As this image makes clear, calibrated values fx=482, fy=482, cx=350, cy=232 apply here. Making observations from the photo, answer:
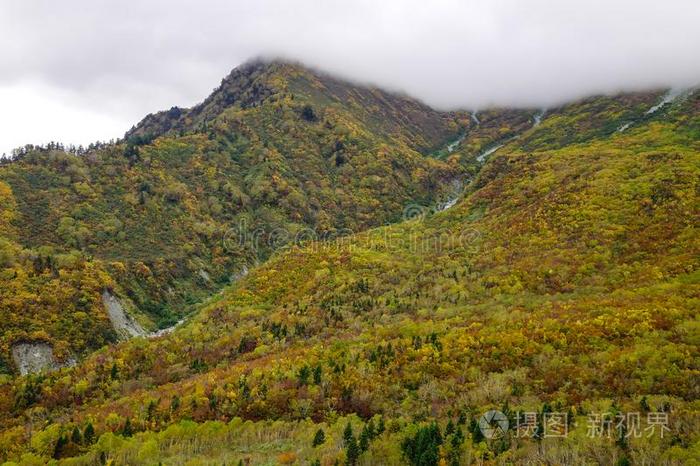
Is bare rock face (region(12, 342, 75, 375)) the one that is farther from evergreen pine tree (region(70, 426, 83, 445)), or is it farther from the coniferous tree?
the coniferous tree

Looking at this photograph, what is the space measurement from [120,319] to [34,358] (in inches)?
477

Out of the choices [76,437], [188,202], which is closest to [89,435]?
[76,437]

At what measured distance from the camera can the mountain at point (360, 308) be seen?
22188 millimetres

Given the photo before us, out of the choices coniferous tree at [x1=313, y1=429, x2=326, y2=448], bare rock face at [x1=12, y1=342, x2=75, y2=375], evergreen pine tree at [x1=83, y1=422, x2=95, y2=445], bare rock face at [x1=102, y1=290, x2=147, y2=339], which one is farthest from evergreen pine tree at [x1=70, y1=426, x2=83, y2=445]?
bare rock face at [x1=102, y1=290, x2=147, y2=339]

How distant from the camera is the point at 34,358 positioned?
46594mm

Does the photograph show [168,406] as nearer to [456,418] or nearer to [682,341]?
[456,418]

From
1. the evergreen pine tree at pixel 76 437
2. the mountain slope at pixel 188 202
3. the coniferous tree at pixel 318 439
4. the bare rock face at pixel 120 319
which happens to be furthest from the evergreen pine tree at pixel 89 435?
the bare rock face at pixel 120 319

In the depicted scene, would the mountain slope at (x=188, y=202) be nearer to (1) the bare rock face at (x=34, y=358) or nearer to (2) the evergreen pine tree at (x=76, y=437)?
(1) the bare rock face at (x=34, y=358)

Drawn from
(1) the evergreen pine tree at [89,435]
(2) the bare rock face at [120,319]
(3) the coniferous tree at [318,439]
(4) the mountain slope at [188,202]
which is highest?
(4) the mountain slope at [188,202]

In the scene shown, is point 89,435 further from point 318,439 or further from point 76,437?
point 318,439

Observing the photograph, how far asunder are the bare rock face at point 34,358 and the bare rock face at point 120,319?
8.38 m

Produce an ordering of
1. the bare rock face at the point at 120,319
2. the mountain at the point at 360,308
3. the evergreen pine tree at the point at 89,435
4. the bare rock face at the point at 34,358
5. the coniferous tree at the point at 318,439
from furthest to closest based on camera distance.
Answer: the bare rock face at the point at 120,319
the bare rock face at the point at 34,358
the evergreen pine tree at the point at 89,435
the mountain at the point at 360,308
the coniferous tree at the point at 318,439

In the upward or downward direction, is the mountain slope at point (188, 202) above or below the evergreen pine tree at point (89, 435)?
above

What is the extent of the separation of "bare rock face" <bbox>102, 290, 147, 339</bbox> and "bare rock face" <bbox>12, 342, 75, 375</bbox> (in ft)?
27.5
